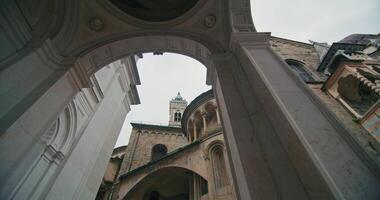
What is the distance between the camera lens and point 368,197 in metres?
1.16

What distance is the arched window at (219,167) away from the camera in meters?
10.4

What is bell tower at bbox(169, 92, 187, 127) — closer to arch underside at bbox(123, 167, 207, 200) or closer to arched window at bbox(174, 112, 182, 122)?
arched window at bbox(174, 112, 182, 122)

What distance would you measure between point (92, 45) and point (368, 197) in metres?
4.73

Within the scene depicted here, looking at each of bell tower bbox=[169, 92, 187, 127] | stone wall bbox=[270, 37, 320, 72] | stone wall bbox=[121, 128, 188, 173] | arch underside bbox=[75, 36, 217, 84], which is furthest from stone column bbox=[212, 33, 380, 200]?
bell tower bbox=[169, 92, 187, 127]

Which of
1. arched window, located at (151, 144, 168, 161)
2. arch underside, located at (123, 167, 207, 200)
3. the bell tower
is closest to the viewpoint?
arch underside, located at (123, 167, 207, 200)

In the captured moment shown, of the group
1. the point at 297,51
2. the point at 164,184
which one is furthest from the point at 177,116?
the point at 297,51

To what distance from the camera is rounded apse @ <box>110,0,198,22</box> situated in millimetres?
3694

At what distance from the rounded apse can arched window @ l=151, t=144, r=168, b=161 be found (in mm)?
17426

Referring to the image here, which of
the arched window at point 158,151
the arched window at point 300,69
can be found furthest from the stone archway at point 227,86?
the arched window at point 158,151

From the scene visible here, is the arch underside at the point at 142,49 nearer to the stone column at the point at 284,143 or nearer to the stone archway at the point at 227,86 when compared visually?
the stone archway at the point at 227,86

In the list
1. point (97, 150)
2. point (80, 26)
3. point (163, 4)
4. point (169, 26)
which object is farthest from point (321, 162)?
point (97, 150)

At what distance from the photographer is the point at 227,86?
9.06 feet

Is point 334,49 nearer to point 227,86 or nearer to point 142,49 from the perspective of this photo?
A: point 227,86

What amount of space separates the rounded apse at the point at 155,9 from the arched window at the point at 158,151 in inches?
686
